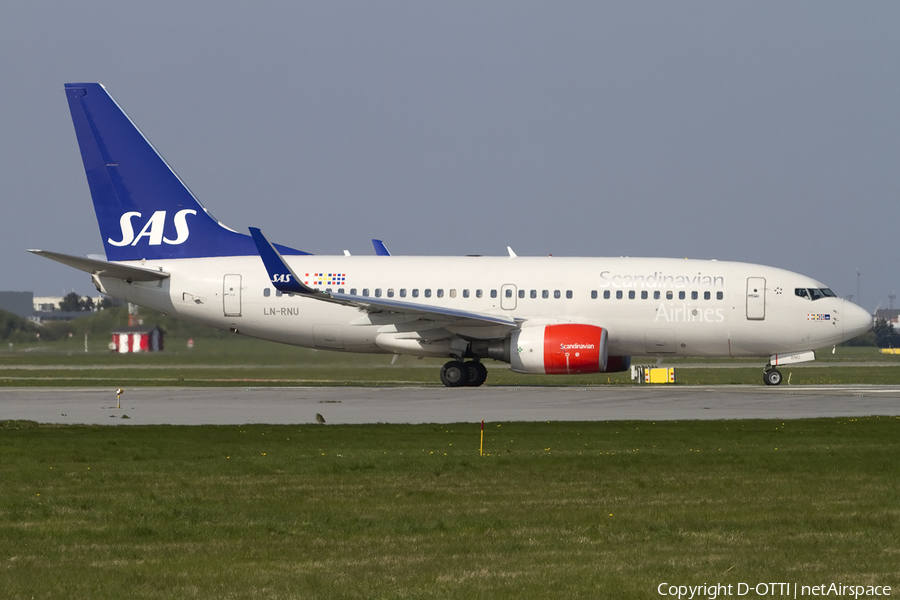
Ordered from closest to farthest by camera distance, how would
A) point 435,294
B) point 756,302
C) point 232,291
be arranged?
1. point 756,302
2. point 435,294
3. point 232,291

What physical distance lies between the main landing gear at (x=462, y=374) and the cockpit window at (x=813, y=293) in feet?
32.1

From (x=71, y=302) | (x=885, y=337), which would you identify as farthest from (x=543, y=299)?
(x=885, y=337)

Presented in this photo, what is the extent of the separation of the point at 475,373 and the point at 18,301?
29940 millimetres

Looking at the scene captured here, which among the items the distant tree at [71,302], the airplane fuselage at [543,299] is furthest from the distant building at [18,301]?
the airplane fuselage at [543,299]

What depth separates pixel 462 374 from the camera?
1319 inches

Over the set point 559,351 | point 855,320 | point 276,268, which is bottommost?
point 559,351

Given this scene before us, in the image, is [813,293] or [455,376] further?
[455,376]

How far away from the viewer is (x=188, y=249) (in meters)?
35.2

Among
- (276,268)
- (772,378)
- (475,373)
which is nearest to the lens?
(276,268)

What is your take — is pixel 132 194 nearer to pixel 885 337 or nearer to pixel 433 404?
pixel 433 404

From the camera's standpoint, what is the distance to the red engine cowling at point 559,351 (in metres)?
31.0

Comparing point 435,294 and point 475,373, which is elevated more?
point 435,294

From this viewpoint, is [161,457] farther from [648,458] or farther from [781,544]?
[781,544]

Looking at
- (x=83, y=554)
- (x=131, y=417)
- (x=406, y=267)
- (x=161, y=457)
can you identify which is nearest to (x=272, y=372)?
Result: (x=406, y=267)
